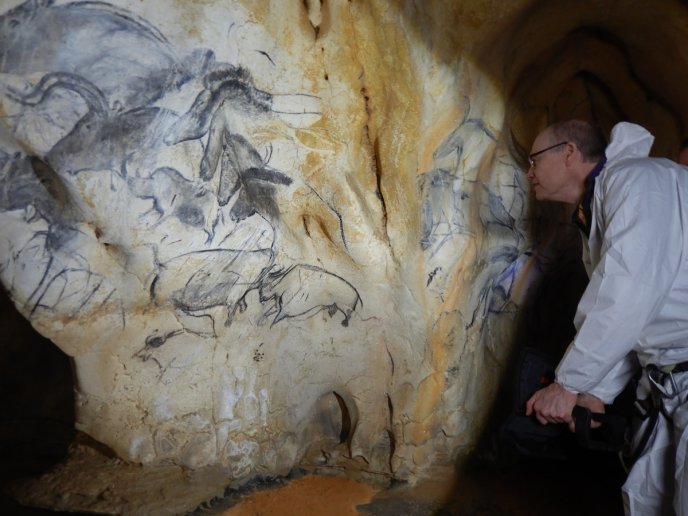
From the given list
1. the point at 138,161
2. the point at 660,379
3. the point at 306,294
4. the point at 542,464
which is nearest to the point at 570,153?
the point at 660,379

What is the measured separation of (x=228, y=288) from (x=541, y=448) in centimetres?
144

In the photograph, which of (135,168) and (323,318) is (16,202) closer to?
(135,168)

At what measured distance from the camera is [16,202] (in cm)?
228

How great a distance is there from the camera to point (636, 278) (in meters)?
1.90

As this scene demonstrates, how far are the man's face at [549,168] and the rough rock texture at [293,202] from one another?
0.43 meters

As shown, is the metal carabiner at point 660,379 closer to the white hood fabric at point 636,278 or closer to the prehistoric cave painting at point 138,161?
the white hood fabric at point 636,278

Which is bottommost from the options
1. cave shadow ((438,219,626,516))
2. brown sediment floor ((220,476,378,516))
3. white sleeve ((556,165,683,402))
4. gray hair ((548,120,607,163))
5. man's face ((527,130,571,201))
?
brown sediment floor ((220,476,378,516))

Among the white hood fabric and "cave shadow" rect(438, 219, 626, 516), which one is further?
"cave shadow" rect(438, 219, 626, 516)

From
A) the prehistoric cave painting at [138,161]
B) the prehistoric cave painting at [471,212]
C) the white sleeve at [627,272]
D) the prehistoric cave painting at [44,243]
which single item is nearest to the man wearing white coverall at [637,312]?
the white sleeve at [627,272]

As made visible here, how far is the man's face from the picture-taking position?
2.38 m

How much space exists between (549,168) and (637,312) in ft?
2.38

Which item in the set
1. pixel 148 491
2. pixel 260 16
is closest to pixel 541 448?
pixel 148 491

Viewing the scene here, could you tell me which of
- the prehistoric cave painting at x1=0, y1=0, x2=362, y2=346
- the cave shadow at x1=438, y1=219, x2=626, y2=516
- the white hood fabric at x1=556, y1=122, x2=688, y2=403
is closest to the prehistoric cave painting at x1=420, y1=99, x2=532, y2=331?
the cave shadow at x1=438, y1=219, x2=626, y2=516

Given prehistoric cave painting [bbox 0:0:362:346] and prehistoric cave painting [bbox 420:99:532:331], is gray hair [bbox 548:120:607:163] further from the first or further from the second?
prehistoric cave painting [bbox 0:0:362:346]
